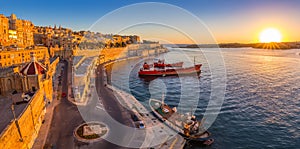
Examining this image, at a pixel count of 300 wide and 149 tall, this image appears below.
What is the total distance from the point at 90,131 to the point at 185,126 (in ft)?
31.7

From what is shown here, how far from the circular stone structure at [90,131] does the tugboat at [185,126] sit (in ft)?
23.5

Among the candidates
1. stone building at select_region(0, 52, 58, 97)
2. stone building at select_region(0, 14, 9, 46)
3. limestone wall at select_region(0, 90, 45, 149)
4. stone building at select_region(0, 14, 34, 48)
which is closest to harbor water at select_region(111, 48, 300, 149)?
limestone wall at select_region(0, 90, 45, 149)

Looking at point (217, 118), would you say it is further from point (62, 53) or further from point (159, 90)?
point (62, 53)

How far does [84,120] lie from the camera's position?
66.9ft

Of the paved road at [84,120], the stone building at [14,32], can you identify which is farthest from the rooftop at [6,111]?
the stone building at [14,32]

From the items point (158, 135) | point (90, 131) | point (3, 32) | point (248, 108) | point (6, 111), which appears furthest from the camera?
point (3, 32)

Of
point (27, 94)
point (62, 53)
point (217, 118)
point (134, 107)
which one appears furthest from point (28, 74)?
point (62, 53)

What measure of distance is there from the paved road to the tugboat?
4429mm

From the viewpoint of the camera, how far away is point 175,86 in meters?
43.4

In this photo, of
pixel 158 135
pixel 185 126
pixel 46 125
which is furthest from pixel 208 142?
pixel 46 125

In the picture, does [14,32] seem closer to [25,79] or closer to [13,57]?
[13,57]

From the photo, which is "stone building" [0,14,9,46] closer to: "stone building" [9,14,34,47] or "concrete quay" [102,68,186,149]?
"stone building" [9,14,34,47]

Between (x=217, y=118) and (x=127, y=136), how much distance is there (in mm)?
13517

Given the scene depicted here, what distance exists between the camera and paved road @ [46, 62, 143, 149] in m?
16.2
